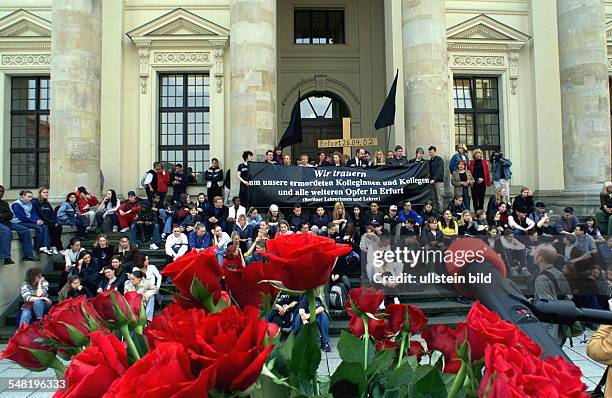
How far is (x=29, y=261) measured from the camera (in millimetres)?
11578

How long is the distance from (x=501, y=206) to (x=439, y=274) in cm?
1326

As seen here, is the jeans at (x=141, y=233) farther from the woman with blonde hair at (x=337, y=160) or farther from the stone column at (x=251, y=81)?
the woman with blonde hair at (x=337, y=160)

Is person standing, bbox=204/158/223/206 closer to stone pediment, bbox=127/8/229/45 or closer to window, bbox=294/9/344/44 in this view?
stone pediment, bbox=127/8/229/45

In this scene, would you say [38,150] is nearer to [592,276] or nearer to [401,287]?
[592,276]

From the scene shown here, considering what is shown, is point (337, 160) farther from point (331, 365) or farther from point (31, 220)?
point (331, 365)

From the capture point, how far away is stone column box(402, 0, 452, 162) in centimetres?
1578

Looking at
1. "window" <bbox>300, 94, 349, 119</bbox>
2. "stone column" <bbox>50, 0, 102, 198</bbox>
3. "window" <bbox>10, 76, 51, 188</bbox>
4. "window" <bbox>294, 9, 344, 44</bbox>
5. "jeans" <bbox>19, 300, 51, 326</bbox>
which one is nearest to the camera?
"jeans" <bbox>19, 300, 51, 326</bbox>

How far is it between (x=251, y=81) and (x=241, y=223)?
5.09 meters

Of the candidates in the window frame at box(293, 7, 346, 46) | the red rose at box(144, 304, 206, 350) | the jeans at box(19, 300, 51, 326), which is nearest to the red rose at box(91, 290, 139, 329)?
the red rose at box(144, 304, 206, 350)

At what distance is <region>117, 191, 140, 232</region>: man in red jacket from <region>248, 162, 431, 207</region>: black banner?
352 cm

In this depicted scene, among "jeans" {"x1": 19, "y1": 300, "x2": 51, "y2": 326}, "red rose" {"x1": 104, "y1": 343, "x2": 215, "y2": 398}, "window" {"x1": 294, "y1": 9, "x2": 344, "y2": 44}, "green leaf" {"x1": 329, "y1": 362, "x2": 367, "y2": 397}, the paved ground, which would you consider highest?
"window" {"x1": 294, "y1": 9, "x2": 344, "y2": 44}

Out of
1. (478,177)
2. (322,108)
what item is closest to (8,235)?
(478,177)

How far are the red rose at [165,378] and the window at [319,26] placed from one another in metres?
23.2

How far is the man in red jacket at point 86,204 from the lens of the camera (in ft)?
46.5
